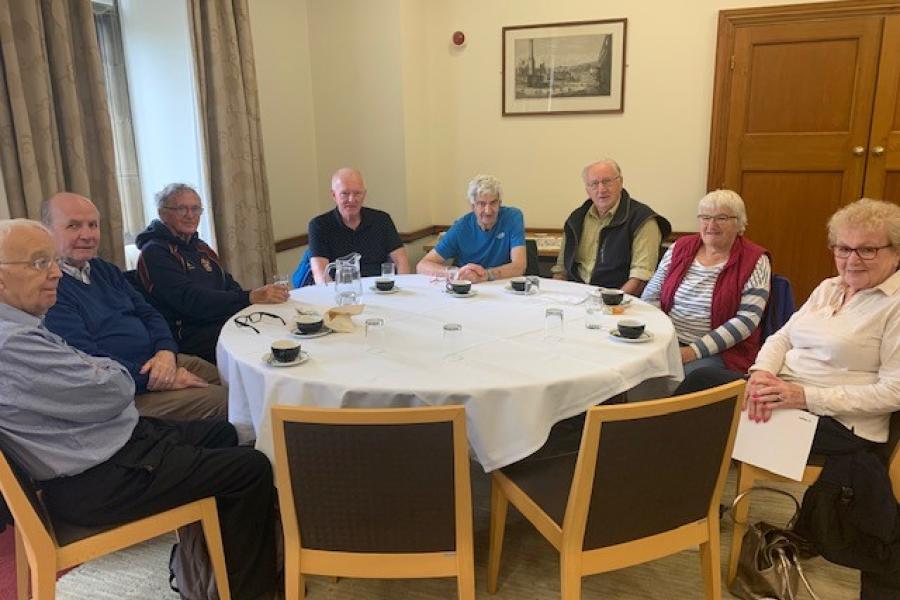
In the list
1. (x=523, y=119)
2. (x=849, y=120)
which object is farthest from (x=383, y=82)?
(x=849, y=120)

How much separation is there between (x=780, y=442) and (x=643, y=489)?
0.64m

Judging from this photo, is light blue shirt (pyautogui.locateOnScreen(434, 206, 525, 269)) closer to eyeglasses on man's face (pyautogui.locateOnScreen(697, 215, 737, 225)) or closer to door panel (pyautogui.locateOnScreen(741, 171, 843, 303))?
eyeglasses on man's face (pyautogui.locateOnScreen(697, 215, 737, 225))

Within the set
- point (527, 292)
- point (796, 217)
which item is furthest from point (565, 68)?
point (527, 292)

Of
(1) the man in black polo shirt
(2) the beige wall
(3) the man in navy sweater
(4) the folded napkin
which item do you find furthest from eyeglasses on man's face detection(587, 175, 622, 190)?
(3) the man in navy sweater

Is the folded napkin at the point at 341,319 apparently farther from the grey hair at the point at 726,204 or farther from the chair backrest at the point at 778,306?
the chair backrest at the point at 778,306

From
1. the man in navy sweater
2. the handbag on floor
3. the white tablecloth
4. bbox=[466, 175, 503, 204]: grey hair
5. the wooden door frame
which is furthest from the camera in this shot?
the wooden door frame

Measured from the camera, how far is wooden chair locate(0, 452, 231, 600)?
1.42 metres

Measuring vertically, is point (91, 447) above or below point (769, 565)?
above

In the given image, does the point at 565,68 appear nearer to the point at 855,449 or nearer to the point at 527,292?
the point at 527,292

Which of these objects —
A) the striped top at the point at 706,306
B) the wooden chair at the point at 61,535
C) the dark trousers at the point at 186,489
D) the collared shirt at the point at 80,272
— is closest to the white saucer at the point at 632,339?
the striped top at the point at 706,306

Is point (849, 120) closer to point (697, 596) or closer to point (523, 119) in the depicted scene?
point (523, 119)

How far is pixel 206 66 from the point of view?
11.4 feet

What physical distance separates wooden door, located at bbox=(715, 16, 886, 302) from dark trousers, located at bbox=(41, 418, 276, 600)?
3.48 metres

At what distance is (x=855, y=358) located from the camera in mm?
1899
